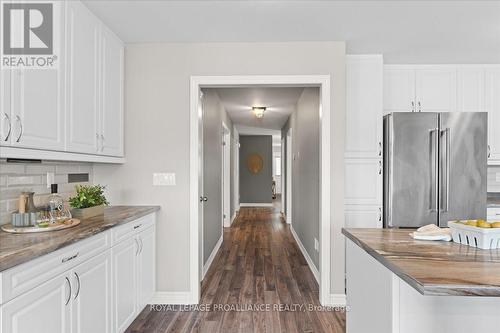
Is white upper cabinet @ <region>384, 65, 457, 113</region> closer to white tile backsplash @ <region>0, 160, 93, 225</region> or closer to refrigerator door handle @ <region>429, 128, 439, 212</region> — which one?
refrigerator door handle @ <region>429, 128, 439, 212</region>

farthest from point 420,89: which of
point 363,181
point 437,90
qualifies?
point 363,181

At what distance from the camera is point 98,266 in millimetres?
1977

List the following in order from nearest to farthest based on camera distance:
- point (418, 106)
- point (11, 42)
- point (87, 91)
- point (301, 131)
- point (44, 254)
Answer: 1. point (44, 254)
2. point (11, 42)
3. point (87, 91)
4. point (418, 106)
5. point (301, 131)

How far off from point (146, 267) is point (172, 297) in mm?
444

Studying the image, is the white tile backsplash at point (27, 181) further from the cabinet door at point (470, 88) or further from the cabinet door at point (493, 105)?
the cabinet door at point (493, 105)

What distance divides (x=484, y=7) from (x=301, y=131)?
3.05 meters

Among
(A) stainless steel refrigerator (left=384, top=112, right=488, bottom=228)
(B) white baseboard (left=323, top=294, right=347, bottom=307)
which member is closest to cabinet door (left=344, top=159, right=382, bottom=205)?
(A) stainless steel refrigerator (left=384, top=112, right=488, bottom=228)

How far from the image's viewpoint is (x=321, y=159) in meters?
2.99

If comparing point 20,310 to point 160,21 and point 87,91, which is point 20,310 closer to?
point 87,91

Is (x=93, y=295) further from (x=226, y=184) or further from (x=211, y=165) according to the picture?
(x=226, y=184)

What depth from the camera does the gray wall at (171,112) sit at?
298 centimetres

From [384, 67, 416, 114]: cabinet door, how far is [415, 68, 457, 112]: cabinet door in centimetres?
6

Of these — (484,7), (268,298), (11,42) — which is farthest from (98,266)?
(484,7)

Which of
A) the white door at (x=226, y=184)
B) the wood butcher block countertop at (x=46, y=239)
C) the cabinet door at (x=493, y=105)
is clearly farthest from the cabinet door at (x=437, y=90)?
the white door at (x=226, y=184)
